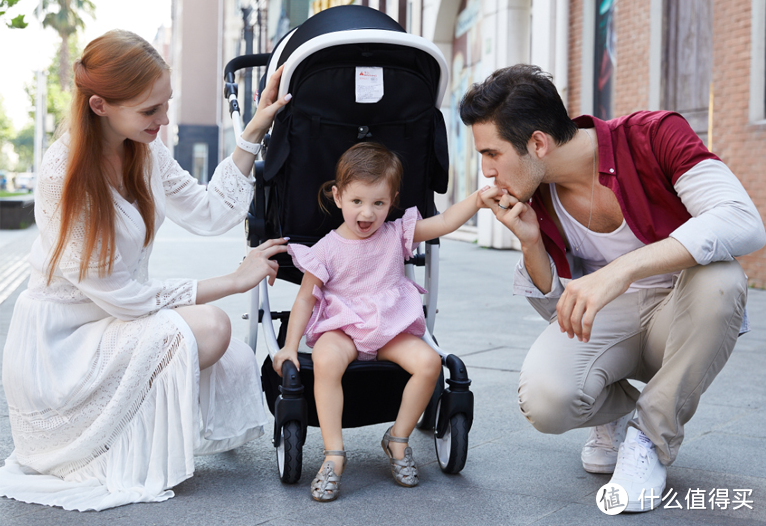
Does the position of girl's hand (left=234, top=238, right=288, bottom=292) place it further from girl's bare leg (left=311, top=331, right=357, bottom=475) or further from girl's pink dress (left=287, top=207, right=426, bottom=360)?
girl's bare leg (left=311, top=331, right=357, bottom=475)

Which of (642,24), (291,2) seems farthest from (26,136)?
(642,24)

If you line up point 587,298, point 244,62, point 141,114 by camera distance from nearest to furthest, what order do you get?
point 587,298 < point 141,114 < point 244,62

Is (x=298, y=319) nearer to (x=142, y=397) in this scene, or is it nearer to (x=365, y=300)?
(x=365, y=300)

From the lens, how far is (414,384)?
107 inches

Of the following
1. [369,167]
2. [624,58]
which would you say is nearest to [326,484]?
[369,167]

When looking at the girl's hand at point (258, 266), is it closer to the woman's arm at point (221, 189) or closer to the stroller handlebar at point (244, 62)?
the woman's arm at point (221, 189)

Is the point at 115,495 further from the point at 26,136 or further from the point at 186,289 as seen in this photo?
the point at 26,136

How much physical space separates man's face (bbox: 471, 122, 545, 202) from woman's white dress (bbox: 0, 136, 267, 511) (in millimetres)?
1089

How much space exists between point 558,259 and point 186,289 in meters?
1.30

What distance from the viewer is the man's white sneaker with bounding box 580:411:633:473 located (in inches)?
112

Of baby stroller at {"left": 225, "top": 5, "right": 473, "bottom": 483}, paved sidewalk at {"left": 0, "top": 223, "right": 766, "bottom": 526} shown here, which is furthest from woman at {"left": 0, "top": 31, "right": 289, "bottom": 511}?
baby stroller at {"left": 225, "top": 5, "right": 473, "bottom": 483}

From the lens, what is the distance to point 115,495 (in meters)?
2.52

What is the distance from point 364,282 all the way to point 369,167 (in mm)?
416

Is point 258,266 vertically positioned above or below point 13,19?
below
